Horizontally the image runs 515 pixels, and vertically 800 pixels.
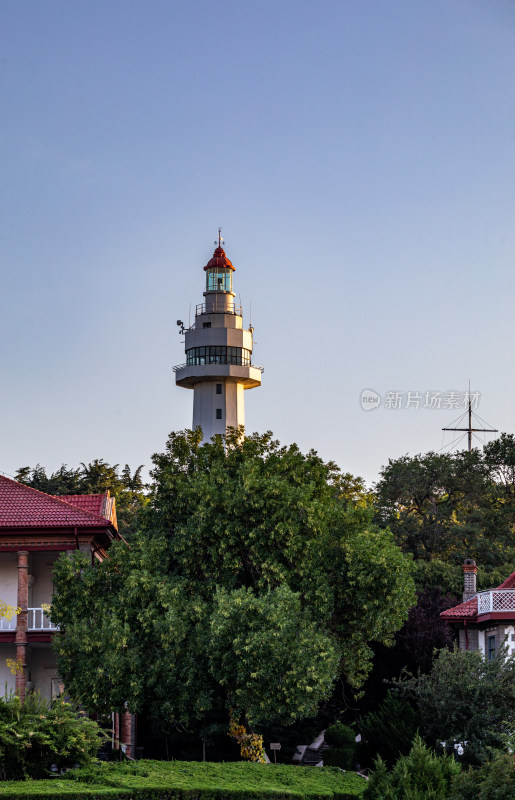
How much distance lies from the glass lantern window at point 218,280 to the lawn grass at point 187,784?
43.6 m

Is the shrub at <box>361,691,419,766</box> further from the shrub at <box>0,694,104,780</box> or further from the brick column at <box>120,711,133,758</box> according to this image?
the brick column at <box>120,711,133,758</box>

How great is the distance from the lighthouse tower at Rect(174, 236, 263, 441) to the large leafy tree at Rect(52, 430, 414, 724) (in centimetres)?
3154

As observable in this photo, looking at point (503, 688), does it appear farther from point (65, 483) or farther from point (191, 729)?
point (65, 483)

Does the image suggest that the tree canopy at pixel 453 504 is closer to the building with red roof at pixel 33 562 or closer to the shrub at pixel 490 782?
the building with red roof at pixel 33 562

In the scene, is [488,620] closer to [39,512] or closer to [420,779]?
[39,512]

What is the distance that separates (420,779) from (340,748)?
14.7 metres

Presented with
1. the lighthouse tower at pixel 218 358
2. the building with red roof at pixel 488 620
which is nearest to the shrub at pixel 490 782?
the building with red roof at pixel 488 620

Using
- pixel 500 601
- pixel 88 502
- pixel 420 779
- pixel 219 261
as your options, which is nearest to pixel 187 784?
pixel 420 779

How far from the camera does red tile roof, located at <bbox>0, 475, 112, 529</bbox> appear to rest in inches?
1297

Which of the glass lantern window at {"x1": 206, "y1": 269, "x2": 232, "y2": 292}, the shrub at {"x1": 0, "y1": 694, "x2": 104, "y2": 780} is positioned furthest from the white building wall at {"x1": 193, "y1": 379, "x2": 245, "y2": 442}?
the shrub at {"x1": 0, "y1": 694, "x2": 104, "y2": 780}

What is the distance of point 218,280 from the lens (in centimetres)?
6762

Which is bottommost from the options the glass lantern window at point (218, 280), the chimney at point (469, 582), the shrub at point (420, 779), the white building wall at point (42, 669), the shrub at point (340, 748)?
the shrub at point (340, 748)

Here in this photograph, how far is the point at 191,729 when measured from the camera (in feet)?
114

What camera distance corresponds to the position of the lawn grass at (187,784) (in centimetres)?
2089
